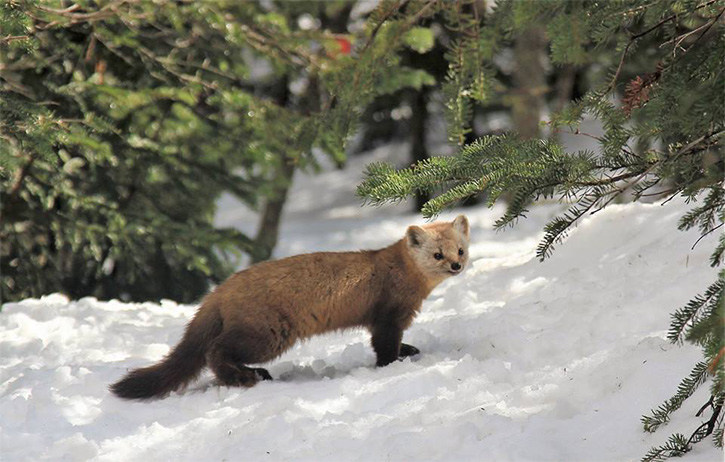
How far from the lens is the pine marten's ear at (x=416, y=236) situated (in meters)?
5.44

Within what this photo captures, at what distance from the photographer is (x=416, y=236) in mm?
5465

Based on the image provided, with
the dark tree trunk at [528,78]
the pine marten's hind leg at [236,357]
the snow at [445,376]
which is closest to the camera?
the snow at [445,376]

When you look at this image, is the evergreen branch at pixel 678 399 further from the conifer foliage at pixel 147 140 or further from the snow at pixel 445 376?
the conifer foliage at pixel 147 140

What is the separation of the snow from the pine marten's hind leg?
0.11 m

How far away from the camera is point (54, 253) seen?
792cm

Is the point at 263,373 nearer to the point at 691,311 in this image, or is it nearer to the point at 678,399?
the point at 678,399

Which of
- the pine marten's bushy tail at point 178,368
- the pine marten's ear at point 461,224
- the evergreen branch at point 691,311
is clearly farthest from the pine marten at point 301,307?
the evergreen branch at point 691,311

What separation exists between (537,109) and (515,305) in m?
7.48

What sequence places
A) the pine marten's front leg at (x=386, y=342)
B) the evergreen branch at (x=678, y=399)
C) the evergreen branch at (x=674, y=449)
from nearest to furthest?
the evergreen branch at (x=678, y=399), the evergreen branch at (x=674, y=449), the pine marten's front leg at (x=386, y=342)

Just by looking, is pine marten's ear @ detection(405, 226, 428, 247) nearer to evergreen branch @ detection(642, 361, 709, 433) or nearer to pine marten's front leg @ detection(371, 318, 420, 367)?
pine marten's front leg @ detection(371, 318, 420, 367)

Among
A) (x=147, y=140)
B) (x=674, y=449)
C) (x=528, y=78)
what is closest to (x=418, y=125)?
(x=528, y=78)

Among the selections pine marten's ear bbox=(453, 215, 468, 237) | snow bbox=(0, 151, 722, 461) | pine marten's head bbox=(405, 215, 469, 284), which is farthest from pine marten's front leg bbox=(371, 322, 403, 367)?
pine marten's ear bbox=(453, 215, 468, 237)

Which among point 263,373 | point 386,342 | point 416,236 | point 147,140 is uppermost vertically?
point 147,140

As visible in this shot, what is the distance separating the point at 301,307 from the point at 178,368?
81 centimetres
